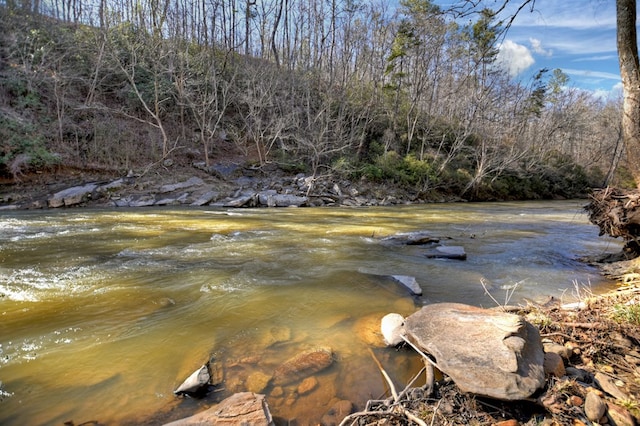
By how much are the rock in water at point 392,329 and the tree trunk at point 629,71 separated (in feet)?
14.2

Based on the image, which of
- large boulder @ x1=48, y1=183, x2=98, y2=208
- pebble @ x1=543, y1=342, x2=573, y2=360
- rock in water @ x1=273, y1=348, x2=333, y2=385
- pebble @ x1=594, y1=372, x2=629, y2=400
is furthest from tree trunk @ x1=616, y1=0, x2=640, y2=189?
large boulder @ x1=48, y1=183, x2=98, y2=208

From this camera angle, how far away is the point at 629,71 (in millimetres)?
4375

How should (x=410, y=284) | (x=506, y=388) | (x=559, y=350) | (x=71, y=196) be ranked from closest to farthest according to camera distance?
(x=506, y=388)
(x=559, y=350)
(x=410, y=284)
(x=71, y=196)

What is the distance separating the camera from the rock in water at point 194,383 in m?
2.38

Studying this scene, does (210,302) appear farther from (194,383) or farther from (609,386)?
(609,386)

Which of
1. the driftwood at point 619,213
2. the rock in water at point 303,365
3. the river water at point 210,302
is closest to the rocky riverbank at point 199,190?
the river water at point 210,302

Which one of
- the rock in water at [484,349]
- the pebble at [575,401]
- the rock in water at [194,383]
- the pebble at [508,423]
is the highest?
the rock in water at [484,349]

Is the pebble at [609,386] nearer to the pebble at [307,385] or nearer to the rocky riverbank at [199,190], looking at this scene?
the pebble at [307,385]

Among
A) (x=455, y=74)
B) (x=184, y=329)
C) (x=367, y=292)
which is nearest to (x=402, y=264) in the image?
(x=367, y=292)

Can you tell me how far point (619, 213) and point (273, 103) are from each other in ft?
70.7

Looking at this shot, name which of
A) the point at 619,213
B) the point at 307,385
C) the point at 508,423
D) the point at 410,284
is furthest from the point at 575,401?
the point at 619,213

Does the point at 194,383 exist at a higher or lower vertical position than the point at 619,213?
lower

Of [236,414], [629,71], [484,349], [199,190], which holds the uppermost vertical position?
[629,71]

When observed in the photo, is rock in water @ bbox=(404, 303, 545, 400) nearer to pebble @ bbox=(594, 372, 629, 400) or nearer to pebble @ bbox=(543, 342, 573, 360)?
pebble @ bbox=(543, 342, 573, 360)
